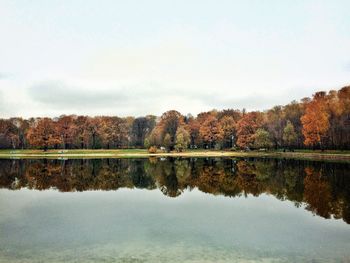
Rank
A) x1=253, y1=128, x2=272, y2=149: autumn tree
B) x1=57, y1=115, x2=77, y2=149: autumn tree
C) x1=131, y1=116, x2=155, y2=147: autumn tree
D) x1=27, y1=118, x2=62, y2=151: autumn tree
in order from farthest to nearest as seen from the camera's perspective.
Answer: x1=131, y1=116, x2=155, y2=147: autumn tree
x1=57, y1=115, x2=77, y2=149: autumn tree
x1=27, y1=118, x2=62, y2=151: autumn tree
x1=253, y1=128, x2=272, y2=149: autumn tree

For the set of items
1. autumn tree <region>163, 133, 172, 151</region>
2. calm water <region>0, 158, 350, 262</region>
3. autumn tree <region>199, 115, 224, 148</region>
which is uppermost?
autumn tree <region>199, 115, 224, 148</region>

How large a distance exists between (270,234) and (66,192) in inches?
741

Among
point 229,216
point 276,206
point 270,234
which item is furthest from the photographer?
point 276,206

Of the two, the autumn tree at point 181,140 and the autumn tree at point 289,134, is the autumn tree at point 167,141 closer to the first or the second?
the autumn tree at point 181,140

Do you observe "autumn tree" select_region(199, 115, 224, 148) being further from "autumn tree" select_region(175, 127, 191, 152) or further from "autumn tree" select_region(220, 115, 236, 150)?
"autumn tree" select_region(175, 127, 191, 152)

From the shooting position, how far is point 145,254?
13820 millimetres

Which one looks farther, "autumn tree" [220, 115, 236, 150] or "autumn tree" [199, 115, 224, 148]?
"autumn tree" [199, 115, 224, 148]

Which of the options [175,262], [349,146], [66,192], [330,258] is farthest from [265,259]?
[349,146]

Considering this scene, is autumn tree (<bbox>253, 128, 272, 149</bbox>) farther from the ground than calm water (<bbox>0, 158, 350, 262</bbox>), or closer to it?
farther from the ground

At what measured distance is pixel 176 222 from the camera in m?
19.1

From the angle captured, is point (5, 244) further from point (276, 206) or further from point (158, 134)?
point (158, 134)

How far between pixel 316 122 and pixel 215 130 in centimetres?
3803

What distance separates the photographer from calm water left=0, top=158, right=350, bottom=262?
1396cm

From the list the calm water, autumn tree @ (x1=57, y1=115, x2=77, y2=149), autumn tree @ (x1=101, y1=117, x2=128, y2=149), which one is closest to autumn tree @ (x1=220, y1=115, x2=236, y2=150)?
autumn tree @ (x1=101, y1=117, x2=128, y2=149)
